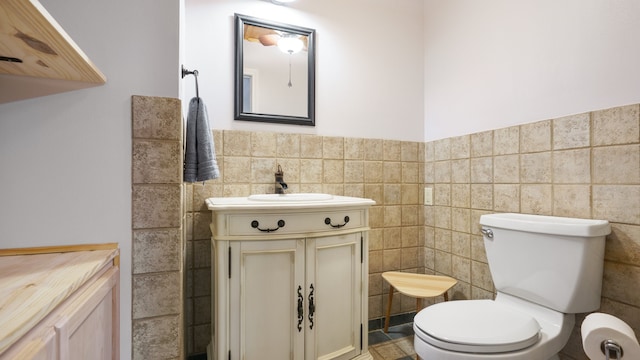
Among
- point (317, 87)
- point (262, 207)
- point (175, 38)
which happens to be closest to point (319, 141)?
point (317, 87)

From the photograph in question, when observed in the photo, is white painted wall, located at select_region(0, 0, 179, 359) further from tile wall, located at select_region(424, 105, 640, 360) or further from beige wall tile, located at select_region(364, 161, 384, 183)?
tile wall, located at select_region(424, 105, 640, 360)

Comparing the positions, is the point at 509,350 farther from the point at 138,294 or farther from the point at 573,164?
the point at 138,294

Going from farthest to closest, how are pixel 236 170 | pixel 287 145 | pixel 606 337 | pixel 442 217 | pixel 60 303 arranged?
pixel 442 217
pixel 287 145
pixel 236 170
pixel 606 337
pixel 60 303

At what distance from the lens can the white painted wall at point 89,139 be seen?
2.68ft

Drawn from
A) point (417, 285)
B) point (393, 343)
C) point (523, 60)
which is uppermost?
point (523, 60)

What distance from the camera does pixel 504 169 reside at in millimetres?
1531

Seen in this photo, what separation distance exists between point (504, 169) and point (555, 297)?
65cm

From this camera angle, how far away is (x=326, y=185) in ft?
5.85

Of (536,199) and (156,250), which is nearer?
(156,250)

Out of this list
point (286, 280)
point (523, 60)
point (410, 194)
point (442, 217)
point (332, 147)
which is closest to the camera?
point (286, 280)

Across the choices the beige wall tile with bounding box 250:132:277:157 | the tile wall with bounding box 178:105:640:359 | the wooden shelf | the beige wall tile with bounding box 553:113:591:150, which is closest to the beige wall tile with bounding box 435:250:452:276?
the tile wall with bounding box 178:105:640:359

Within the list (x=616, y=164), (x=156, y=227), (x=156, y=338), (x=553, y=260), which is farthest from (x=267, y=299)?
(x=616, y=164)

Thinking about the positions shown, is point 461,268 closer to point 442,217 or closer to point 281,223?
point 442,217

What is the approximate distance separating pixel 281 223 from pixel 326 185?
0.61 metres
